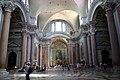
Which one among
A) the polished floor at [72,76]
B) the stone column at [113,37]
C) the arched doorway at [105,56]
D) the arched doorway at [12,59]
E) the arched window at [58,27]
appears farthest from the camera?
the arched window at [58,27]

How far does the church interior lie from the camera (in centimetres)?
1234

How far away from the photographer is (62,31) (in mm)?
35656

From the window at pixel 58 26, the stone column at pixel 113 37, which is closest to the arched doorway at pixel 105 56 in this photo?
the stone column at pixel 113 37

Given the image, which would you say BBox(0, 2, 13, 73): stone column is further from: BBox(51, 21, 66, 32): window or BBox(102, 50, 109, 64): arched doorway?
BBox(51, 21, 66, 32): window

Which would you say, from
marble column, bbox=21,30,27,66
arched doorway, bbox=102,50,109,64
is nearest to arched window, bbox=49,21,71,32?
marble column, bbox=21,30,27,66

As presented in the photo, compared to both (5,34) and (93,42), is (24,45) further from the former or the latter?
(93,42)

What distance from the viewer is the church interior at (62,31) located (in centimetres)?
1234

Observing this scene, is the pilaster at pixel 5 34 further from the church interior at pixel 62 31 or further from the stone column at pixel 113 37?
the stone column at pixel 113 37

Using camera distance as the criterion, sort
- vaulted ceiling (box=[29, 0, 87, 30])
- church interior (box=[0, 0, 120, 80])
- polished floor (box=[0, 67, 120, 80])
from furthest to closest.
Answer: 1. vaulted ceiling (box=[29, 0, 87, 30])
2. church interior (box=[0, 0, 120, 80])
3. polished floor (box=[0, 67, 120, 80])

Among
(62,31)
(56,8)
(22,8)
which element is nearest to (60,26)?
(62,31)

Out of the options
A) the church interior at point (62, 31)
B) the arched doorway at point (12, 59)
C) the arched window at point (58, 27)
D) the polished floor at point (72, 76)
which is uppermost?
the arched window at point (58, 27)

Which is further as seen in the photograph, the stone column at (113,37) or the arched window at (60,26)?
the arched window at (60,26)

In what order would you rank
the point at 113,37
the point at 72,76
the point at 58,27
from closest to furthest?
1. the point at 72,76
2. the point at 113,37
3. the point at 58,27

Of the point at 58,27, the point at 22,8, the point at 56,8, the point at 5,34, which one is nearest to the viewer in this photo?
the point at 5,34
